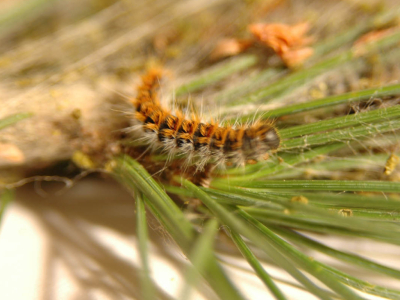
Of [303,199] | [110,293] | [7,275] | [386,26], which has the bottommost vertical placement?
[7,275]

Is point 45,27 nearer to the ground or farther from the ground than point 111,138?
farther from the ground

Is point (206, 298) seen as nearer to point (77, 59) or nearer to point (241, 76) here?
point (241, 76)

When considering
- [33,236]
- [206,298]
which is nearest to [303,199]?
[206,298]

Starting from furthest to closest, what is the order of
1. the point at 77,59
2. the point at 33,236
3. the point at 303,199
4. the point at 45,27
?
the point at 45,27 → the point at 77,59 → the point at 33,236 → the point at 303,199

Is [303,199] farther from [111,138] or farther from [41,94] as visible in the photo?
[41,94]

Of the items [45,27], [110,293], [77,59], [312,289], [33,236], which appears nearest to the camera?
[312,289]

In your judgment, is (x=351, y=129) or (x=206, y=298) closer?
(x=351, y=129)
